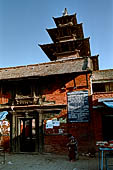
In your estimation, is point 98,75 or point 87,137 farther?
point 98,75

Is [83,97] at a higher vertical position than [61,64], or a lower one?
lower

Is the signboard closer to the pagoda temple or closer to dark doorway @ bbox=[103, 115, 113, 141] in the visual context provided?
dark doorway @ bbox=[103, 115, 113, 141]

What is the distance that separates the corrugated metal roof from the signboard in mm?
1595

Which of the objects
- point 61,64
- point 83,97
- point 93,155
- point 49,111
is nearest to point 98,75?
point 61,64

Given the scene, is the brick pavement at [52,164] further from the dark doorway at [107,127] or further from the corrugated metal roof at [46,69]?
the corrugated metal roof at [46,69]

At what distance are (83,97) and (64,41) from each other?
400 inches

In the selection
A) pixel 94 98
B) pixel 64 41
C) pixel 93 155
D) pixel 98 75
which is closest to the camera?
pixel 93 155

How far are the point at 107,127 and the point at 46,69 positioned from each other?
6013mm

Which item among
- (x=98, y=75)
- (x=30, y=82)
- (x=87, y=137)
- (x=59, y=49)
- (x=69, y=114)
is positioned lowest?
(x=87, y=137)

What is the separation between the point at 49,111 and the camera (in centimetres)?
1145

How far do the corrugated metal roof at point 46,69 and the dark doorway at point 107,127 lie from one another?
11.2 ft

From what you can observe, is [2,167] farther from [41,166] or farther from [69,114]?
[69,114]

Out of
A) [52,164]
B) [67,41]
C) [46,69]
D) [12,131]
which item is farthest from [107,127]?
[67,41]

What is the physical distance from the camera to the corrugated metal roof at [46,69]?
1189 cm
